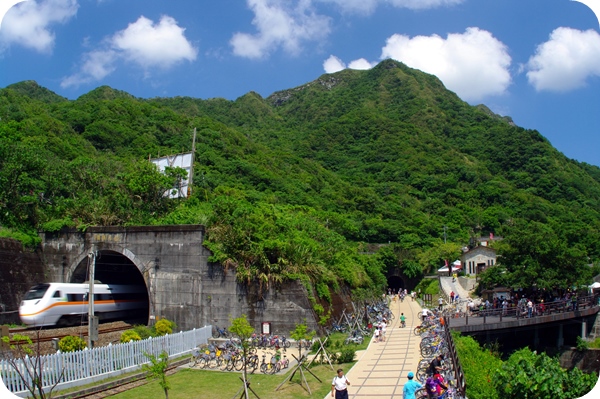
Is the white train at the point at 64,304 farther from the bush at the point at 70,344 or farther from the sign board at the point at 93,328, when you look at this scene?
the sign board at the point at 93,328

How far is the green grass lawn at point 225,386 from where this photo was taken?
615 inches

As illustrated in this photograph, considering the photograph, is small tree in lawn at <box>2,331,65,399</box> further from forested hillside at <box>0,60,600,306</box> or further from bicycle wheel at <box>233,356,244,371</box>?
forested hillside at <box>0,60,600,306</box>

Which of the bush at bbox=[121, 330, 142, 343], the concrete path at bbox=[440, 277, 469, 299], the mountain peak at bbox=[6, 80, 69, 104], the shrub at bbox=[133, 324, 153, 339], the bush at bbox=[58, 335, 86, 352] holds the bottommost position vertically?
the concrete path at bbox=[440, 277, 469, 299]

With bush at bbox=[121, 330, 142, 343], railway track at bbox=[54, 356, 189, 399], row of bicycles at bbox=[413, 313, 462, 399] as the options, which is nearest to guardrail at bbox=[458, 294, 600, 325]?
row of bicycles at bbox=[413, 313, 462, 399]

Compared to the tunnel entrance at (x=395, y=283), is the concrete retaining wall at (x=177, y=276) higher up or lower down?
higher up

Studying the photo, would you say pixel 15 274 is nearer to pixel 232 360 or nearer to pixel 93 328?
pixel 93 328

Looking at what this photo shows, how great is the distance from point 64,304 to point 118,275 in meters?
9.11

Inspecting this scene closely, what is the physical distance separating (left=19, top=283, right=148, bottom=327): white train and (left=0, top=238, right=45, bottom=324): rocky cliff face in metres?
2.89

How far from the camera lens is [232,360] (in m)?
19.8

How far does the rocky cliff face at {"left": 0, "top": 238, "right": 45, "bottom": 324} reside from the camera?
1070 inches

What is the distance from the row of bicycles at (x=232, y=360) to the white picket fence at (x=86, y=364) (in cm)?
138

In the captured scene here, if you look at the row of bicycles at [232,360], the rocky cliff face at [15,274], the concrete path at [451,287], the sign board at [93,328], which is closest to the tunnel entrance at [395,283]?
the concrete path at [451,287]

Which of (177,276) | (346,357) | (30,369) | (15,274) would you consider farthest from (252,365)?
(15,274)

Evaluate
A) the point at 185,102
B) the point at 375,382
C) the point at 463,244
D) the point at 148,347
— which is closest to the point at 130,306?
the point at 148,347
